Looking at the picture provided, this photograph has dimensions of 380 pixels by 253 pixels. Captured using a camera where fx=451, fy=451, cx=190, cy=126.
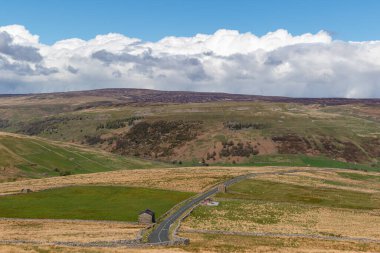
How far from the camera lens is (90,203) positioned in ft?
393

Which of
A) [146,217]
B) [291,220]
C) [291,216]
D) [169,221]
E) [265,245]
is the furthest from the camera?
[291,216]

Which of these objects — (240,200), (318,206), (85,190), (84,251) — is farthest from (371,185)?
(84,251)

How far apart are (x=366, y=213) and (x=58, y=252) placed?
84091mm

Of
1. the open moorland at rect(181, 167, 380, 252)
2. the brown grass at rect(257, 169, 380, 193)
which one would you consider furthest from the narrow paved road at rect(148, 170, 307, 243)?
the brown grass at rect(257, 169, 380, 193)

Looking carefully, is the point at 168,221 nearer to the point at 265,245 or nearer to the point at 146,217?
the point at 146,217

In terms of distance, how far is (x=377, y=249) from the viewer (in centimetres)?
7412

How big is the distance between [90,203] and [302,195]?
6377 cm

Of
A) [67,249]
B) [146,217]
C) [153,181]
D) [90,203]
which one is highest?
[67,249]

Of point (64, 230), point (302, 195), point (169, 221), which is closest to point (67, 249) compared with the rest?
point (64, 230)

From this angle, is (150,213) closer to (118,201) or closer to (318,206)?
(118,201)

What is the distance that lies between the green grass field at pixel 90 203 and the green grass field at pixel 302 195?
20.7 metres

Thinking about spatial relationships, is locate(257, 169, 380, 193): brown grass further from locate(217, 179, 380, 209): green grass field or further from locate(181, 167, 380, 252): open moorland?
locate(217, 179, 380, 209): green grass field

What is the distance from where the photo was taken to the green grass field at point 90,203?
10612cm

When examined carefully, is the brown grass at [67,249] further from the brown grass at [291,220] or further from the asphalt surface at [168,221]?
the brown grass at [291,220]
